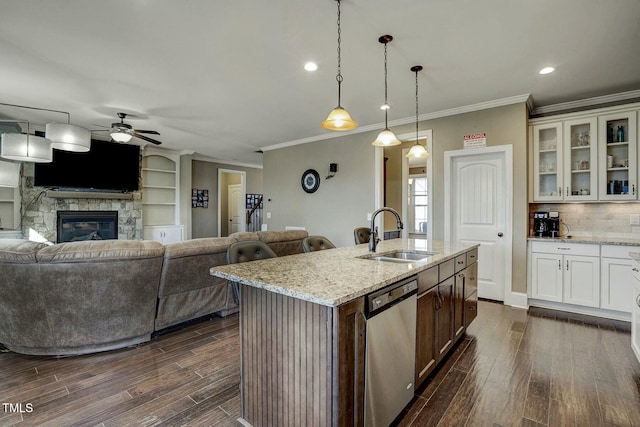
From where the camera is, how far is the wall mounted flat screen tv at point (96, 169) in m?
5.34

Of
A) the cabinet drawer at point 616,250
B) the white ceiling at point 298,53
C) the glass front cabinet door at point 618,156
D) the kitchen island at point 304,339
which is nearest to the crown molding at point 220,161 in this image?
the white ceiling at point 298,53

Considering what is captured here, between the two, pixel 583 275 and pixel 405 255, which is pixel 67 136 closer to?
pixel 405 255

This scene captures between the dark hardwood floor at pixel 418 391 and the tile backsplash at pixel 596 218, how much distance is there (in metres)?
1.47

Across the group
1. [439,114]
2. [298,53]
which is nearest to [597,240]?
[439,114]

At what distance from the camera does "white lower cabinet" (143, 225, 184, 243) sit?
6.89m

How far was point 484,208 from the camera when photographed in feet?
13.6

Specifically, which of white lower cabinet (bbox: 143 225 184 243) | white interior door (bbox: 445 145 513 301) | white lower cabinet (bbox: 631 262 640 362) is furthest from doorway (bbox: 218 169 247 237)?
white lower cabinet (bbox: 631 262 640 362)

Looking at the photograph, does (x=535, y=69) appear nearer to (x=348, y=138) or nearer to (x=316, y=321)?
(x=348, y=138)

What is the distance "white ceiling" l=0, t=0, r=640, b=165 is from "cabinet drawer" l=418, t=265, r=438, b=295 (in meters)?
1.87

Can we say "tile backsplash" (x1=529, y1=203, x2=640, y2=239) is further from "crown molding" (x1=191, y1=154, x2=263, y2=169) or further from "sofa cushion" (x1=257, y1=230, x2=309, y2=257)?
"crown molding" (x1=191, y1=154, x2=263, y2=169)

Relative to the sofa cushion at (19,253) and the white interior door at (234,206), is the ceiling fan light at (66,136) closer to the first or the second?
the sofa cushion at (19,253)

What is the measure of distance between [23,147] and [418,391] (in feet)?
15.7

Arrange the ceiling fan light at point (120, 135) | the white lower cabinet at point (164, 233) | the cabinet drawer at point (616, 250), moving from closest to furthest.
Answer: the cabinet drawer at point (616, 250) < the ceiling fan light at point (120, 135) < the white lower cabinet at point (164, 233)

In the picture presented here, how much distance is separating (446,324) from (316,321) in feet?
4.87
